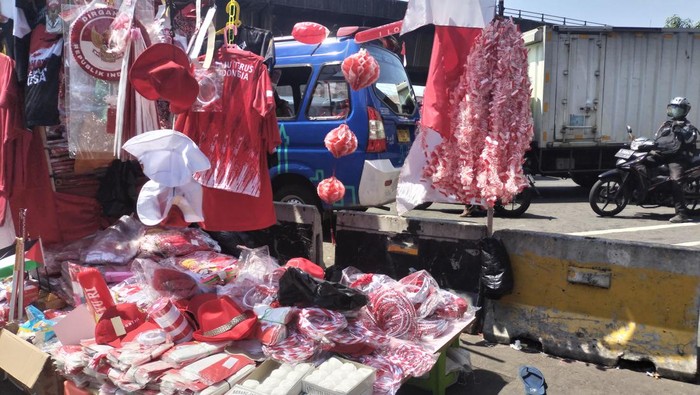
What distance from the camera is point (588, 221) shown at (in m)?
8.64

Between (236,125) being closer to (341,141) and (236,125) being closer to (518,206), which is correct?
(341,141)

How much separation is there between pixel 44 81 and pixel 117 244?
1.26 meters

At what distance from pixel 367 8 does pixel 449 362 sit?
57.9 ft

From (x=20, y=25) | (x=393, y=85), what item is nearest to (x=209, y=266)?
(x=20, y=25)

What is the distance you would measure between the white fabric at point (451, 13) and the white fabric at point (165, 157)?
5.58 ft

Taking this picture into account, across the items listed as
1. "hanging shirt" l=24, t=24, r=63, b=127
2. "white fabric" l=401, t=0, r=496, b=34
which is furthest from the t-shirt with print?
"white fabric" l=401, t=0, r=496, b=34

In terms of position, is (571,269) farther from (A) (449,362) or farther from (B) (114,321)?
(B) (114,321)

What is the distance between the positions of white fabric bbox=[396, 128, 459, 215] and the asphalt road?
360cm

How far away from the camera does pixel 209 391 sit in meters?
2.41

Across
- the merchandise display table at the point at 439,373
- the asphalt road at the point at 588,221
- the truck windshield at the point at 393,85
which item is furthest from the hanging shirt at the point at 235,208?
the asphalt road at the point at 588,221

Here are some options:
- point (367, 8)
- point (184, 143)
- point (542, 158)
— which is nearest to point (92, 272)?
point (184, 143)

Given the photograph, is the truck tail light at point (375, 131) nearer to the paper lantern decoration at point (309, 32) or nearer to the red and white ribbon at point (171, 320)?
the paper lantern decoration at point (309, 32)

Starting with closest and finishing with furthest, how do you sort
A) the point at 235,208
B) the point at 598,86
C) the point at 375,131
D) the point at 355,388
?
the point at 355,388, the point at 235,208, the point at 375,131, the point at 598,86

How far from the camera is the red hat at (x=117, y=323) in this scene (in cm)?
290
